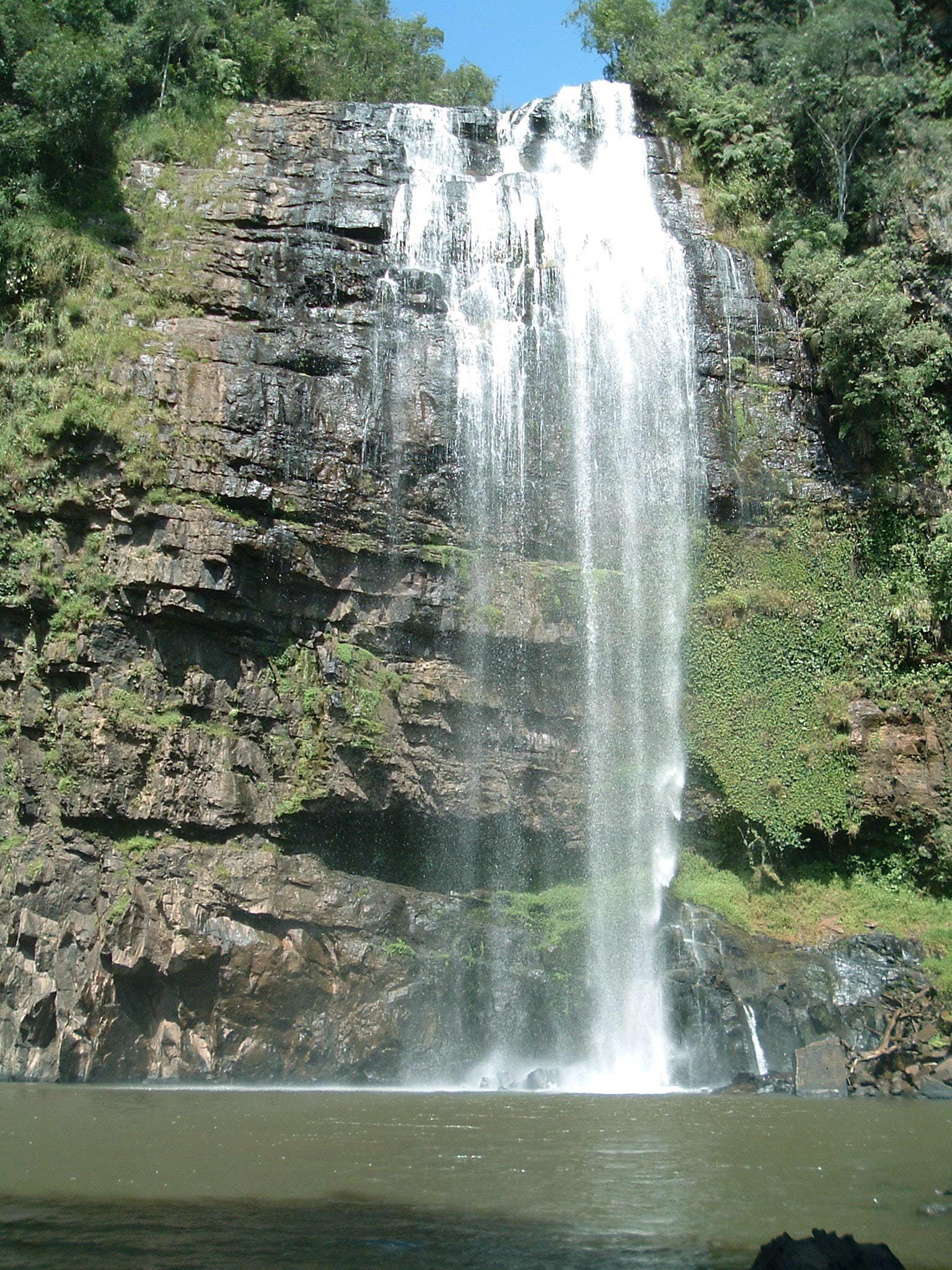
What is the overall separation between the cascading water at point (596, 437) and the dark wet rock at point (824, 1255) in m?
11.9

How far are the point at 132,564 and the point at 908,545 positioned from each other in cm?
1402

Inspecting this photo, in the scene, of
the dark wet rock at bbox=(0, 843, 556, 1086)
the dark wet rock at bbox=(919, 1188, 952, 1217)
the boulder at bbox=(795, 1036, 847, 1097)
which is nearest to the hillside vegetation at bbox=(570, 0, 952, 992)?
the boulder at bbox=(795, 1036, 847, 1097)

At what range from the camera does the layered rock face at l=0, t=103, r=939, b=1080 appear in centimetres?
1455

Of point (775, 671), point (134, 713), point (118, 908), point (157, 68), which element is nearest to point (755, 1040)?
point (775, 671)

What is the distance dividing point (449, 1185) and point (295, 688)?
1130cm

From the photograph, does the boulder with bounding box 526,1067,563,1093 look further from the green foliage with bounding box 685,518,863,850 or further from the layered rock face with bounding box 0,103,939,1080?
the green foliage with bounding box 685,518,863,850

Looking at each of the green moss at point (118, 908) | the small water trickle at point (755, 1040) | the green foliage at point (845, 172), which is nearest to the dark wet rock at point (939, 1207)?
the small water trickle at point (755, 1040)

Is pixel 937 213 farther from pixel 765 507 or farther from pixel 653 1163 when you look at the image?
pixel 653 1163

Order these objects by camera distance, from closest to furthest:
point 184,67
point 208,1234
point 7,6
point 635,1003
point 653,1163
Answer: point 208,1234 → point 653,1163 → point 635,1003 → point 7,6 → point 184,67

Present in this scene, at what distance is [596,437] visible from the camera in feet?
63.9

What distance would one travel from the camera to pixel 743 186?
22172 millimetres

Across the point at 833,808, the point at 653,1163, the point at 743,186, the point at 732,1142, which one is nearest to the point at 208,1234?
the point at 653,1163

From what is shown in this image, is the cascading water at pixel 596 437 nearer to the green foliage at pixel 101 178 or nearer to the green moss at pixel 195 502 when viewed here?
the green moss at pixel 195 502

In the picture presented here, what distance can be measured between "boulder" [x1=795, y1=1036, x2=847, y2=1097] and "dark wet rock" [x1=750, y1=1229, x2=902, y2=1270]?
10213 mm
